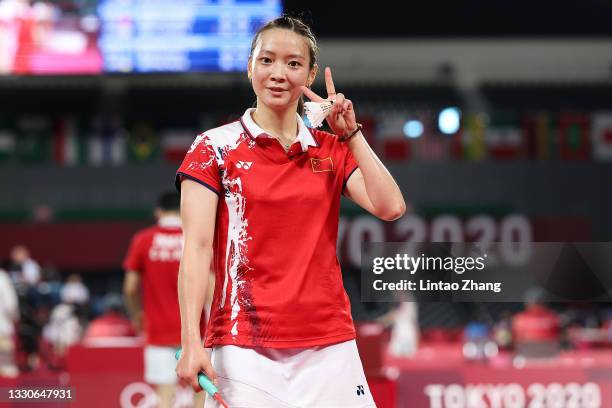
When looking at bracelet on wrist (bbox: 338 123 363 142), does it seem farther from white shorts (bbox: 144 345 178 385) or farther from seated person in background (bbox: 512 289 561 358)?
seated person in background (bbox: 512 289 561 358)

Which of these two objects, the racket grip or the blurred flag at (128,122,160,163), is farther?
the blurred flag at (128,122,160,163)

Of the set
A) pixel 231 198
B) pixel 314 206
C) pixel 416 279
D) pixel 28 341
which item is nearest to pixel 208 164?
pixel 231 198

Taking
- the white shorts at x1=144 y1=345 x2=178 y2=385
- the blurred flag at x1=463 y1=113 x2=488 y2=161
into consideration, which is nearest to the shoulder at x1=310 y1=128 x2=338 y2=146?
the white shorts at x1=144 y1=345 x2=178 y2=385

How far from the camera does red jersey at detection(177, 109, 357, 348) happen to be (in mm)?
2375

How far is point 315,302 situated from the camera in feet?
7.83

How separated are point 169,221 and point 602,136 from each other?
12777 mm

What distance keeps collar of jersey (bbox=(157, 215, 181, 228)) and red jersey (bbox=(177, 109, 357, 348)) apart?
303 centimetres

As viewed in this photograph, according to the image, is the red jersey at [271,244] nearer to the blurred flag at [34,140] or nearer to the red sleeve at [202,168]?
the red sleeve at [202,168]

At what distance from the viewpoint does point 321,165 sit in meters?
2.50

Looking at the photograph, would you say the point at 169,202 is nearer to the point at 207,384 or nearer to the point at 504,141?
the point at 207,384

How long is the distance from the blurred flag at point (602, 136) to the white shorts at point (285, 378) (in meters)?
15.2

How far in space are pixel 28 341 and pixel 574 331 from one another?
7.14 meters

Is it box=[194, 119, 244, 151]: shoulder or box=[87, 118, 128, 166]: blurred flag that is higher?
box=[87, 118, 128, 166]: blurred flag

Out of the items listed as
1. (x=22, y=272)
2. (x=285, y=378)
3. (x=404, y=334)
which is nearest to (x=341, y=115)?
(x=285, y=378)
